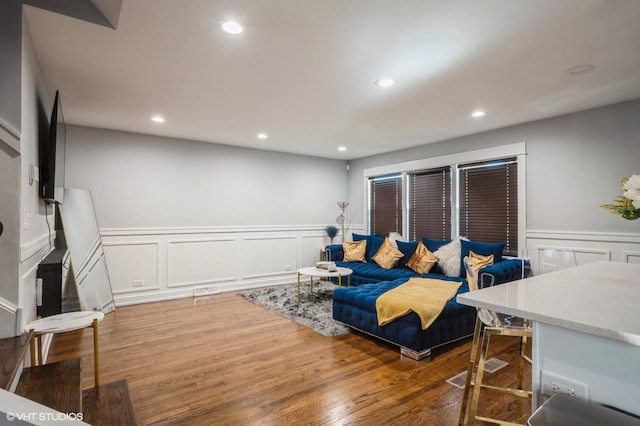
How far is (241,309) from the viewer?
4434mm

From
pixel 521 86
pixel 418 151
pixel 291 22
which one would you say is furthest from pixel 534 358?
pixel 418 151

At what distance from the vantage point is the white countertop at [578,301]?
3.34ft

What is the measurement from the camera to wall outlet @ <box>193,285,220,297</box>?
205 inches

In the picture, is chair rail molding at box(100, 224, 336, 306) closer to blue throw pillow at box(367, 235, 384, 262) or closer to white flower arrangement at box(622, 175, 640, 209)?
blue throw pillow at box(367, 235, 384, 262)

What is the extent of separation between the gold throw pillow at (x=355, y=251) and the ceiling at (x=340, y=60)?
2331 mm

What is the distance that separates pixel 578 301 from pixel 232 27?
2355 mm

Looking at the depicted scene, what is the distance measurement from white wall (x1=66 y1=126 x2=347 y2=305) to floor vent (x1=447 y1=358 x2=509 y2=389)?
12.8ft

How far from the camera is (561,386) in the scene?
1.14 meters

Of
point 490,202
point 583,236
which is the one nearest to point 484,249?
point 490,202

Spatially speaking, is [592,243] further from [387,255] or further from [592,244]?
[387,255]

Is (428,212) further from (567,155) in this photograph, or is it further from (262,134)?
(262,134)

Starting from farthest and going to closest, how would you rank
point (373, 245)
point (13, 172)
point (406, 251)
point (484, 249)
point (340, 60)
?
point (373, 245) < point (406, 251) < point (484, 249) < point (340, 60) < point (13, 172)

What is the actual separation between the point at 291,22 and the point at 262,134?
2.89 meters

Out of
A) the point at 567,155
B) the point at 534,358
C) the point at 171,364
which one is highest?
the point at 567,155
